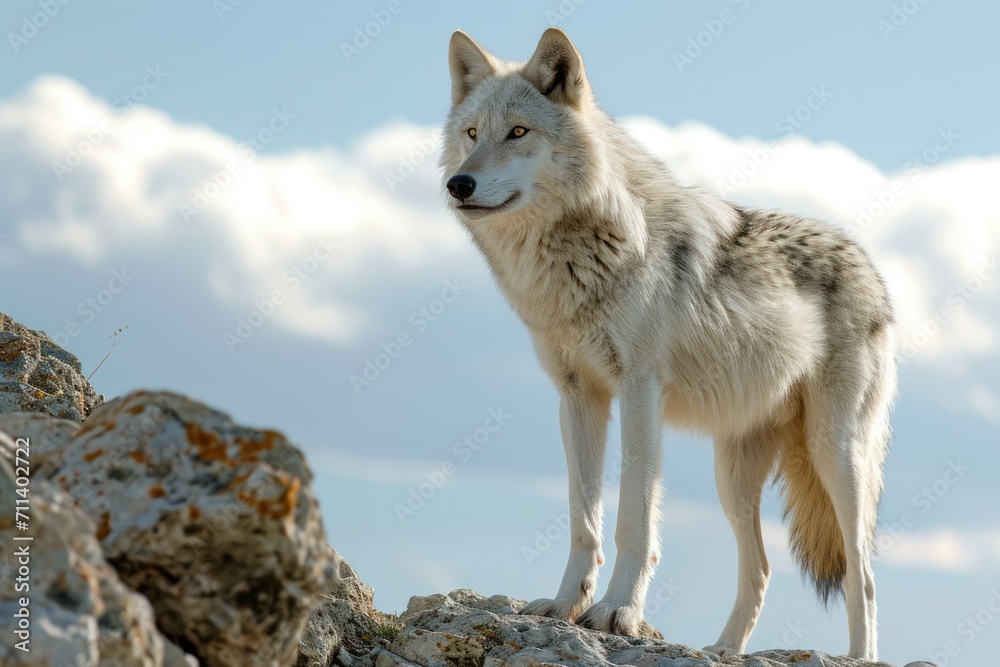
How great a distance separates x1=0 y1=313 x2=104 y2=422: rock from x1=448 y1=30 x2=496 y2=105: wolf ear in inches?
116

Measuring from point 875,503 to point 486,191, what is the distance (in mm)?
3947

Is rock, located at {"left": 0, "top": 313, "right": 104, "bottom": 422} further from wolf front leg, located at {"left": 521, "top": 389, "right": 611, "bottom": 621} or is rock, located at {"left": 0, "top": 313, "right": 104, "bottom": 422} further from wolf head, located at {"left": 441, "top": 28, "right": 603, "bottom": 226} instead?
wolf front leg, located at {"left": 521, "top": 389, "right": 611, "bottom": 621}

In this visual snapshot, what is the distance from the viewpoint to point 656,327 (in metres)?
5.50

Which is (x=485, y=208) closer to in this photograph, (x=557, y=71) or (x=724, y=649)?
(x=557, y=71)

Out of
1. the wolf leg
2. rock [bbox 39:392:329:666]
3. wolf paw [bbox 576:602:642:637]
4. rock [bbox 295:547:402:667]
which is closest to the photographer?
rock [bbox 39:392:329:666]

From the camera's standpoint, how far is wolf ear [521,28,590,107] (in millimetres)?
5551

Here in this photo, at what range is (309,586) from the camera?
2.52 meters

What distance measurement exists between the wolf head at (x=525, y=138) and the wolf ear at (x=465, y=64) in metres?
0.01

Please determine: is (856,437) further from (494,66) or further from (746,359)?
(494,66)

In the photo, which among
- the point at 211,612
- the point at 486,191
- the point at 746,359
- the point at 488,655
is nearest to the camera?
the point at 211,612

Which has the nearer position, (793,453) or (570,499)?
(570,499)

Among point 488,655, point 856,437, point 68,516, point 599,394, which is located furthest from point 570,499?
point 68,516

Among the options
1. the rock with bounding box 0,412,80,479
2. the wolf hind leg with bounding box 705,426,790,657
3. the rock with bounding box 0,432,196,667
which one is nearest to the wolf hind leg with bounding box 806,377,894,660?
the wolf hind leg with bounding box 705,426,790,657

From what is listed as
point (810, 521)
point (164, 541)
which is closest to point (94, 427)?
point (164, 541)
